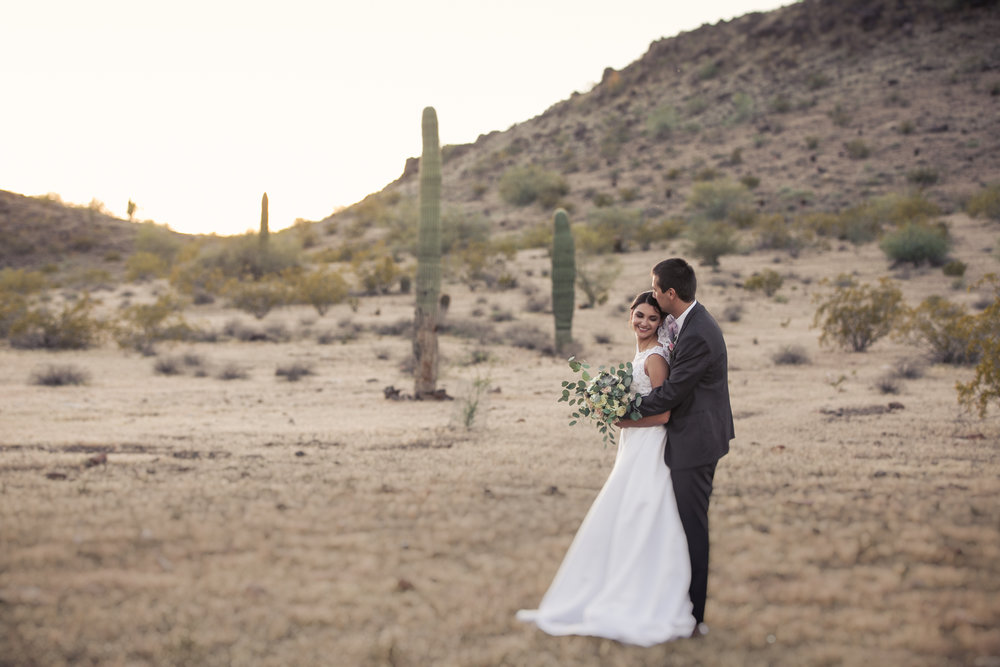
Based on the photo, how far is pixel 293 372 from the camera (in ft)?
41.2

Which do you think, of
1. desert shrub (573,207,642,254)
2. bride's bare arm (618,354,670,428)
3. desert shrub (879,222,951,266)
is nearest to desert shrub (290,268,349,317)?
desert shrub (573,207,642,254)

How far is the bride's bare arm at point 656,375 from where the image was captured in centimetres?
328

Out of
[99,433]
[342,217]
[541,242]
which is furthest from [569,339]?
[342,217]

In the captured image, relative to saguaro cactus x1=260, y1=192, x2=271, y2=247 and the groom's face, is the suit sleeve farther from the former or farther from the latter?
saguaro cactus x1=260, y1=192, x2=271, y2=247

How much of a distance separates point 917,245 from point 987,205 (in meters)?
7.04

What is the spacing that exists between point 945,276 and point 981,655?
21521mm

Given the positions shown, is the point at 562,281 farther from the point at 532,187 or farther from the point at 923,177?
the point at 532,187

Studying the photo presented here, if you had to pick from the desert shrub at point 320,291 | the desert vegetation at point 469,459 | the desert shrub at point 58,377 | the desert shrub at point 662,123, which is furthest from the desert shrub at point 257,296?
the desert shrub at point 662,123

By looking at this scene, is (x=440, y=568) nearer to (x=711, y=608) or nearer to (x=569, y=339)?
(x=711, y=608)

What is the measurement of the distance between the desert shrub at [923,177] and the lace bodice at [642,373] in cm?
3635

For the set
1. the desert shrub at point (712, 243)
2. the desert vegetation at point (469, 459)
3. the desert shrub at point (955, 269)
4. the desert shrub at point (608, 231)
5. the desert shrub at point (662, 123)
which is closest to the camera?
the desert vegetation at point (469, 459)

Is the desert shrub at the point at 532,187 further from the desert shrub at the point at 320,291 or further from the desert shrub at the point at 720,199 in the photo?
the desert shrub at the point at 320,291

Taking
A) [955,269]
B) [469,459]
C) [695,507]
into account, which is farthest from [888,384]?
[955,269]

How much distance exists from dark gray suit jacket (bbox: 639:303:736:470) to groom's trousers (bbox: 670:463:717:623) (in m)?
0.05
